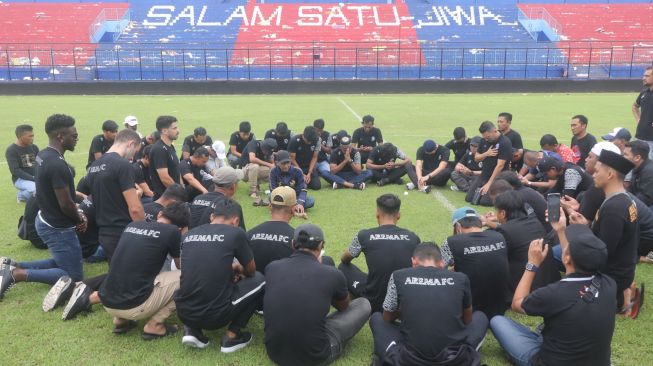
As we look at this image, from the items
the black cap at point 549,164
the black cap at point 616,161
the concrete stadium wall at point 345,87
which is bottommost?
the concrete stadium wall at point 345,87

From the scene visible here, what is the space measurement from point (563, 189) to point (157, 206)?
600cm

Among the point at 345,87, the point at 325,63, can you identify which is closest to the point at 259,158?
the point at 345,87

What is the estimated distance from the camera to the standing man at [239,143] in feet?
38.7

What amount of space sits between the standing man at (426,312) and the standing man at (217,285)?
134 centimetres

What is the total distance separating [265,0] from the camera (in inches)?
2216

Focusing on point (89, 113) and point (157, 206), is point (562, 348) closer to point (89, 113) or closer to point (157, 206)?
point (157, 206)

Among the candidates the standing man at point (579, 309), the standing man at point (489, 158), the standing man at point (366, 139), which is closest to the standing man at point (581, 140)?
the standing man at point (489, 158)

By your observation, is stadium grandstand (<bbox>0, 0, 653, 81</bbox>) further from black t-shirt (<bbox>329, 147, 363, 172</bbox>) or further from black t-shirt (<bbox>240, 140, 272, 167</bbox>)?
black t-shirt (<bbox>240, 140, 272, 167</bbox>)

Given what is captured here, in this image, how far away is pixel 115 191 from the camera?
19.5 feet

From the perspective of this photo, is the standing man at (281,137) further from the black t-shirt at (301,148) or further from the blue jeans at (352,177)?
the blue jeans at (352,177)

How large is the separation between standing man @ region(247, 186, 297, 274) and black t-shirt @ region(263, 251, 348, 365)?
711mm

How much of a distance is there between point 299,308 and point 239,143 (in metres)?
8.35

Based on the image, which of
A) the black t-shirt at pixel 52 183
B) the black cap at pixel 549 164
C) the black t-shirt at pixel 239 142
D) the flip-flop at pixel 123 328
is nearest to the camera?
the flip-flop at pixel 123 328

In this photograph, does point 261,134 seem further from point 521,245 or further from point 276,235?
point 521,245
